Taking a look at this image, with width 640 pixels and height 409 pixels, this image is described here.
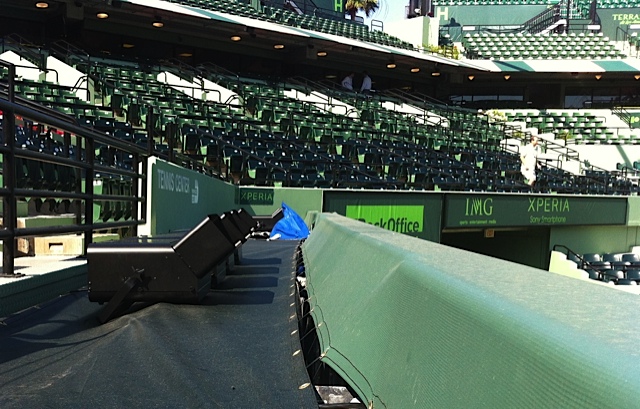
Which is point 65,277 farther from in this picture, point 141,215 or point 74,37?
point 74,37

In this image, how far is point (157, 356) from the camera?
238 cm

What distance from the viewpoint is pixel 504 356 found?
104 cm

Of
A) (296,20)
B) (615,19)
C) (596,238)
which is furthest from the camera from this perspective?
(615,19)

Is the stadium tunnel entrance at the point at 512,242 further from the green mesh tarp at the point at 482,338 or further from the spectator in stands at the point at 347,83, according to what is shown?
the green mesh tarp at the point at 482,338

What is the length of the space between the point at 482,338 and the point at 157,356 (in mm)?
1549

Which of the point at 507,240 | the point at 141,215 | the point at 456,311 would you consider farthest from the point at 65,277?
the point at 507,240

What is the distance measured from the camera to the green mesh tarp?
0.85 meters

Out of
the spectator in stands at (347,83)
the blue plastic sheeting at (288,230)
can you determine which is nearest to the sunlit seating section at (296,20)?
the spectator in stands at (347,83)

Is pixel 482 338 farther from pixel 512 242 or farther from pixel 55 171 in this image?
pixel 512 242

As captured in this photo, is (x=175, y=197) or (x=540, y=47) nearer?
(x=175, y=197)

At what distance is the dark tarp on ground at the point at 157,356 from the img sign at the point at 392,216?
903 centimetres

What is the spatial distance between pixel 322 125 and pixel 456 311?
18.2 meters

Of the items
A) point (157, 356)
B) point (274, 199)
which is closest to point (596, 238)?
point (274, 199)

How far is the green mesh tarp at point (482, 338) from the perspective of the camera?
85cm
